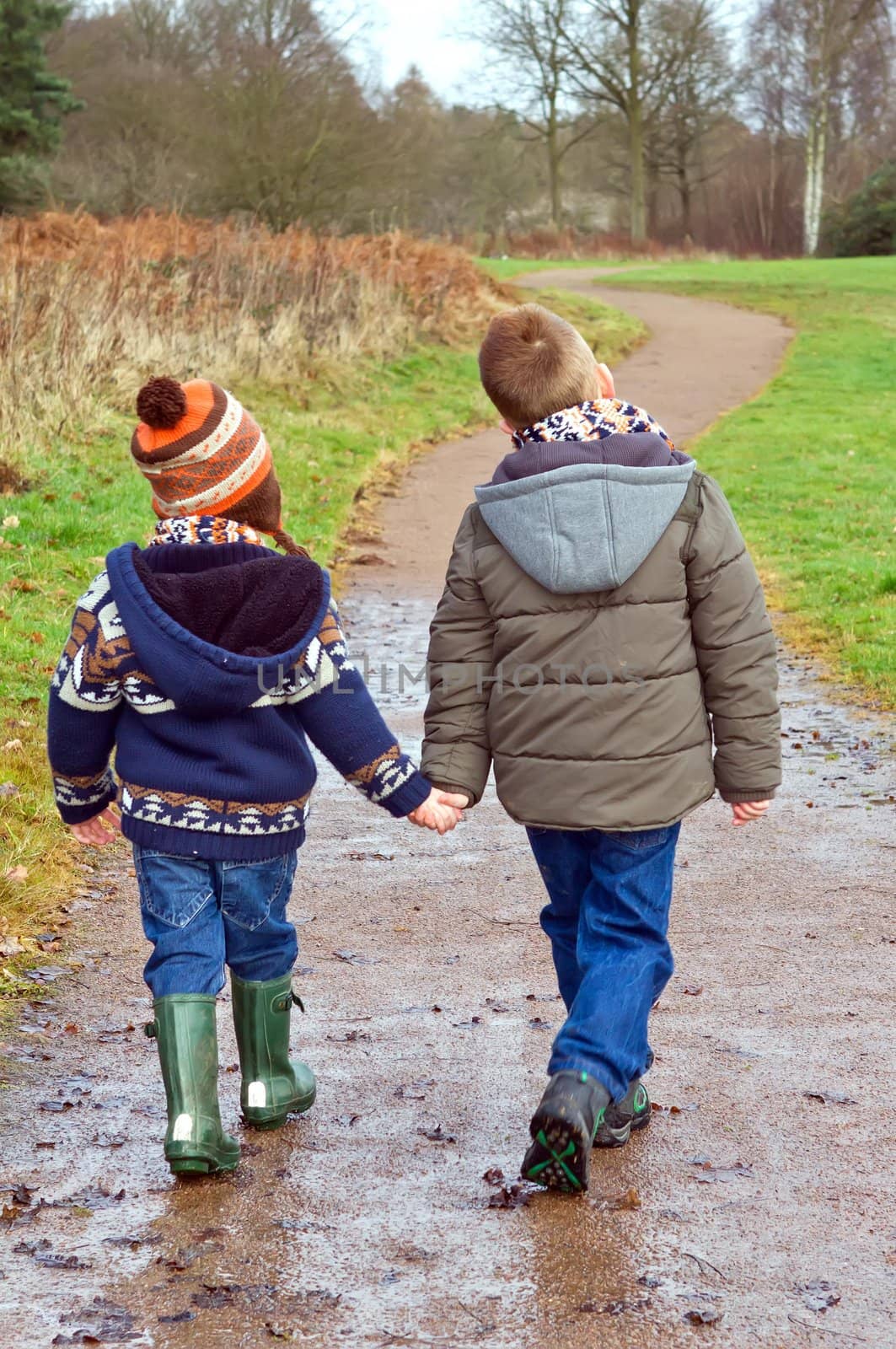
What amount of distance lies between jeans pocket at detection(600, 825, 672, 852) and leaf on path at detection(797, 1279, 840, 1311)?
2.83ft

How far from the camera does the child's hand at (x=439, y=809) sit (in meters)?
3.08

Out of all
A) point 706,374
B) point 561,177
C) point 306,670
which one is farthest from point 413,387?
point 561,177

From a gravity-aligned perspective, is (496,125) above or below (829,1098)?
above

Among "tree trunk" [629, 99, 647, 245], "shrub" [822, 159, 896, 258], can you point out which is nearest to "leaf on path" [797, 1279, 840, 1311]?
"shrub" [822, 159, 896, 258]

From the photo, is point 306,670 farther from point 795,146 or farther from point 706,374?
point 795,146

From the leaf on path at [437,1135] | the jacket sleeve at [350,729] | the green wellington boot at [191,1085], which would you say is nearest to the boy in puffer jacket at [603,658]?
the jacket sleeve at [350,729]

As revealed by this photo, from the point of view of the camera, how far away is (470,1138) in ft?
10.3

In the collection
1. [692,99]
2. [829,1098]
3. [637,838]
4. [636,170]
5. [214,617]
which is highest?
[692,99]

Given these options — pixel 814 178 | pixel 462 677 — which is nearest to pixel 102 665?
pixel 462 677

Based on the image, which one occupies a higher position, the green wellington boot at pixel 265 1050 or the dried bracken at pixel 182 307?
the dried bracken at pixel 182 307

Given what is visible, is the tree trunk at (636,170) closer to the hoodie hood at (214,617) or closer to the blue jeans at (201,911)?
the hoodie hood at (214,617)

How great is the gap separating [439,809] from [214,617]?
63 centimetres

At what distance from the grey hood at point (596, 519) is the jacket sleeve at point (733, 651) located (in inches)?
4.0

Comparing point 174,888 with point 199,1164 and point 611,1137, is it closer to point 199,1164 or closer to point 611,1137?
point 199,1164
